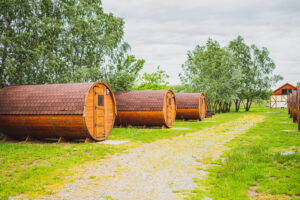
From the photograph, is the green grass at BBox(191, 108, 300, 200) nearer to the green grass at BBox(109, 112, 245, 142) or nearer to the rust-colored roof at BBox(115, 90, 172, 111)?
the green grass at BBox(109, 112, 245, 142)

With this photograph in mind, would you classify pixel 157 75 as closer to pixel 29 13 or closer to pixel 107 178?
pixel 29 13

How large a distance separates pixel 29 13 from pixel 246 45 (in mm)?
46765

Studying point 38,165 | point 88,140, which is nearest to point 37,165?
point 38,165

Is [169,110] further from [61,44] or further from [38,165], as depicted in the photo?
[38,165]

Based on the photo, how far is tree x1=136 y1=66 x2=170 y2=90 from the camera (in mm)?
48044

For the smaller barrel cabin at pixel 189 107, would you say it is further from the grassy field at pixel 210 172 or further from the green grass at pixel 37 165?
the green grass at pixel 37 165

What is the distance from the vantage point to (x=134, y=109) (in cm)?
1931

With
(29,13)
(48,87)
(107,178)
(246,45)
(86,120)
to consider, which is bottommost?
(107,178)

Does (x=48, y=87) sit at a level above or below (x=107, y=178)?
above

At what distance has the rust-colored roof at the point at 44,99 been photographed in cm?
1192

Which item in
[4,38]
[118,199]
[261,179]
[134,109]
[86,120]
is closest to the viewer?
[118,199]

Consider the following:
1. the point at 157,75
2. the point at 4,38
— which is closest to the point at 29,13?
the point at 4,38

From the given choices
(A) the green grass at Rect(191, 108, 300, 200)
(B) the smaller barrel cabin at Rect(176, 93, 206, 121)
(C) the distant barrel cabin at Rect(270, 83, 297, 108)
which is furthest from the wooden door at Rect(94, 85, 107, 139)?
(C) the distant barrel cabin at Rect(270, 83, 297, 108)

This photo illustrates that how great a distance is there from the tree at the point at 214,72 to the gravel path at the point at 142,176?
115ft
